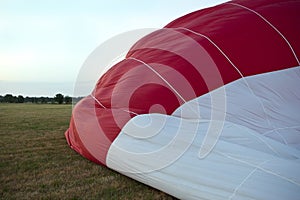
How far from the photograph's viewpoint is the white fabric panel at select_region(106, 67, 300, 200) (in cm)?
195

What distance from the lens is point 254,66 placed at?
2.78 m

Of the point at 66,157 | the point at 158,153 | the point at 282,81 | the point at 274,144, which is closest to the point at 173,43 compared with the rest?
the point at 282,81

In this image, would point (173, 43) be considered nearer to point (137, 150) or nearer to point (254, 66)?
point (254, 66)

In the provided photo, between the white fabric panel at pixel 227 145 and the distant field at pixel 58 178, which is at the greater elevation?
the white fabric panel at pixel 227 145

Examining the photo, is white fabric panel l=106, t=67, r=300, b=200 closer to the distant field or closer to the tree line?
the distant field

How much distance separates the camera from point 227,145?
2.19 metres

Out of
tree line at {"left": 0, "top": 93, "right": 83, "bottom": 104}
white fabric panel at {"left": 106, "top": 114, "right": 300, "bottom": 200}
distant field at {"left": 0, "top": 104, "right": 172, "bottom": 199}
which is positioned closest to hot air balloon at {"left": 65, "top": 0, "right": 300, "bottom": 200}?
white fabric panel at {"left": 106, "top": 114, "right": 300, "bottom": 200}

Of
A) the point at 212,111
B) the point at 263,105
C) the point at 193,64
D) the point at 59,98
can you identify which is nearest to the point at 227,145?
the point at 212,111

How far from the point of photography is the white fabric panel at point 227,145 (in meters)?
1.95

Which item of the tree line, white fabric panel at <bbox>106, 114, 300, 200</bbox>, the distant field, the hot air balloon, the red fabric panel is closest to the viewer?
white fabric panel at <bbox>106, 114, 300, 200</bbox>

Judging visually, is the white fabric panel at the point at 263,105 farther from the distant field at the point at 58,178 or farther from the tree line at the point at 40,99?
the tree line at the point at 40,99

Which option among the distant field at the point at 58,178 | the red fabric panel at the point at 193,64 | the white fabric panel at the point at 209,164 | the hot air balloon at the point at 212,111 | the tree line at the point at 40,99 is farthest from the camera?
the tree line at the point at 40,99

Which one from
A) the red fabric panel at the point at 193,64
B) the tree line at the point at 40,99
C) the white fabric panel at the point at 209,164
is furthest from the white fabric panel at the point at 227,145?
the tree line at the point at 40,99

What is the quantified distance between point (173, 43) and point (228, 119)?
46.2 inches
